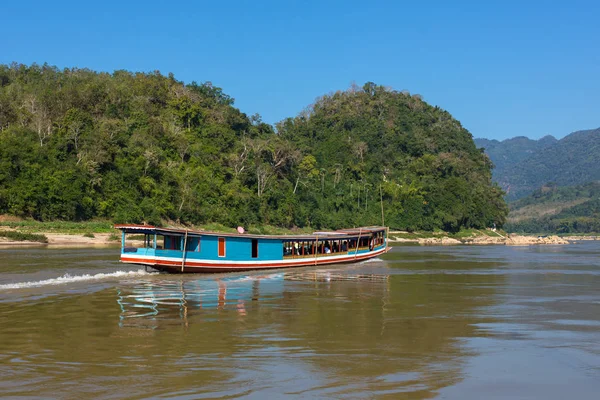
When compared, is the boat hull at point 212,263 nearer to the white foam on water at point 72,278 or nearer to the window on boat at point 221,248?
the window on boat at point 221,248

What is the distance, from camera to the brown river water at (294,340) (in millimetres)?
10703

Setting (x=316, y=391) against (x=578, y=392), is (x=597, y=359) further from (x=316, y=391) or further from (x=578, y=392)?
(x=316, y=391)

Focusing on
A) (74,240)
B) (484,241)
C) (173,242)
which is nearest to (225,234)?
(173,242)

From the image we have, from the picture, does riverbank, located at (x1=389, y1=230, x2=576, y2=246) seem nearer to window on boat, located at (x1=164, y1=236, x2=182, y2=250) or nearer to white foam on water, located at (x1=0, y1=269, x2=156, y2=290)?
window on boat, located at (x1=164, y1=236, x2=182, y2=250)

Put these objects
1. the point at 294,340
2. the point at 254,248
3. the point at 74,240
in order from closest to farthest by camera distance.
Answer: the point at 294,340 → the point at 254,248 → the point at 74,240

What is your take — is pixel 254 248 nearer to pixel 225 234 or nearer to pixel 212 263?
pixel 225 234

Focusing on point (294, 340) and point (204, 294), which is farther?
point (204, 294)

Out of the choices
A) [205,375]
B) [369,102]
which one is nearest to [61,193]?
[205,375]

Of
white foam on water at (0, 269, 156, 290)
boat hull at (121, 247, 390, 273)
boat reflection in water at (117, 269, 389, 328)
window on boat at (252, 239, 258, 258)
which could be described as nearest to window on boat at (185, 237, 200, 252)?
boat hull at (121, 247, 390, 273)

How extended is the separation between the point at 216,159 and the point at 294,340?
82.3m

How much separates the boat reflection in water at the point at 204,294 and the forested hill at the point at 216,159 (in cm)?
4157

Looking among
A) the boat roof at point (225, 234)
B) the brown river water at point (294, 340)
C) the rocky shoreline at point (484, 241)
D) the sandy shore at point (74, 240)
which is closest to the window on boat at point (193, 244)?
the boat roof at point (225, 234)

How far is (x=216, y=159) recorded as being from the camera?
313 ft

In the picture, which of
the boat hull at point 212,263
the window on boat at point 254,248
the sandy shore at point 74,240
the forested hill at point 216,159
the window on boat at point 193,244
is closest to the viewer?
the boat hull at point 212,263
